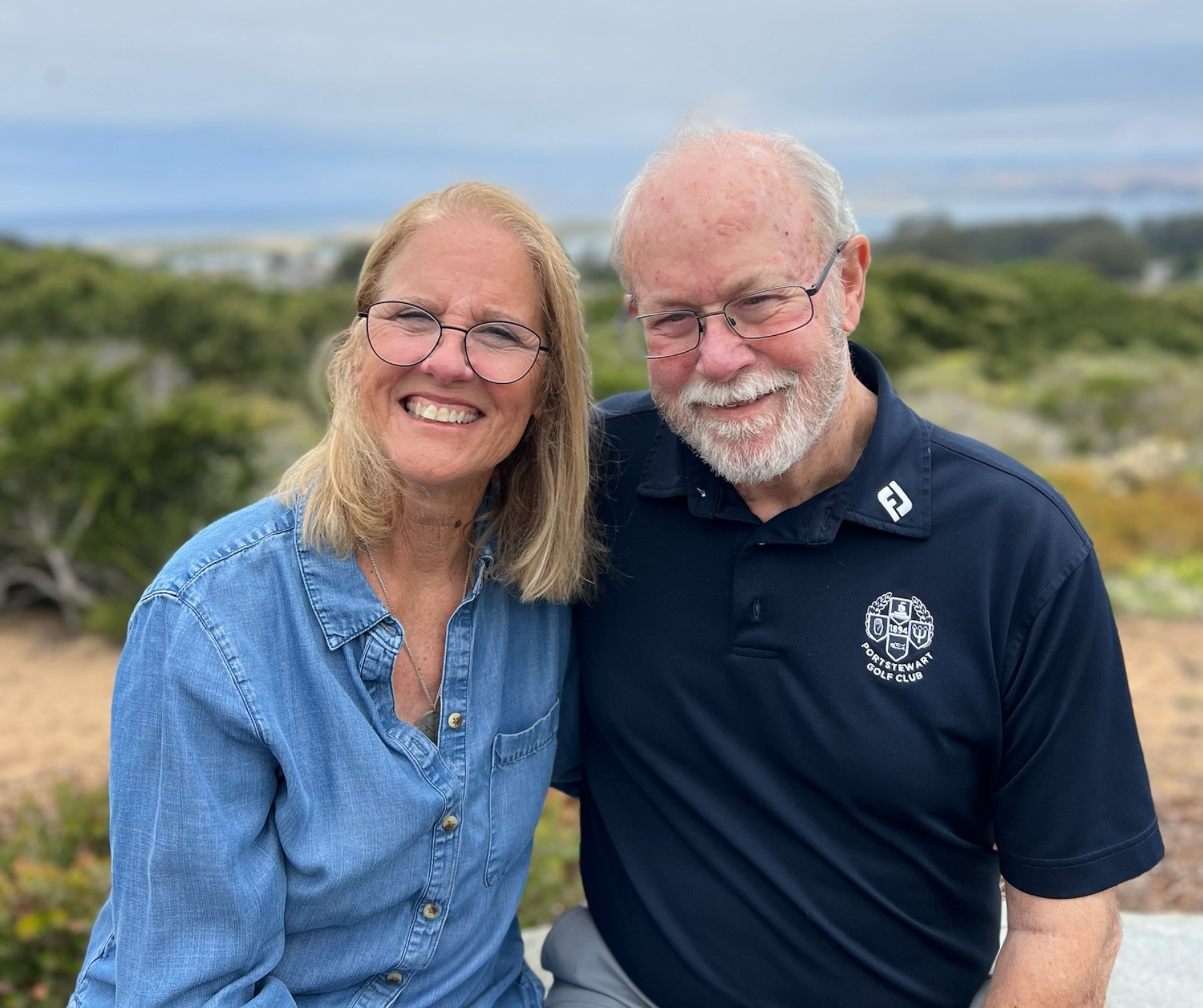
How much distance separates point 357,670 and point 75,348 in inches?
382

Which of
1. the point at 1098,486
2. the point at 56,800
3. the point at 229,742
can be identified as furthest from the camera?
the point at 1098,486

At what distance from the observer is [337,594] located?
200 cm

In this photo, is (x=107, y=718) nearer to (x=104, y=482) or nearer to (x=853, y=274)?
(x=104, y=482)

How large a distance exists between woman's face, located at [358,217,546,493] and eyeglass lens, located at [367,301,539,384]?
0.01 metres

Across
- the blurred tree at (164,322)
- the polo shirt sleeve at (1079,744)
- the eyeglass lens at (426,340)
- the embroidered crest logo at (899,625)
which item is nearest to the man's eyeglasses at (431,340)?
the eyeglass lens at (426,340)

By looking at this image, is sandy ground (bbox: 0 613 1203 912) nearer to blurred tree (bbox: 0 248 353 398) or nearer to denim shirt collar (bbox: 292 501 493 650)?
denim shirt collar (bbox: 292 501 493 650)

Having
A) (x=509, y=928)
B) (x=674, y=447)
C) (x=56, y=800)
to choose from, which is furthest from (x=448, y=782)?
(x=56, y=800)

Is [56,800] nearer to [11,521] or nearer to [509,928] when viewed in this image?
[509,928]

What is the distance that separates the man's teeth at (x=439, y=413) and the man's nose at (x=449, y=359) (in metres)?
0.06

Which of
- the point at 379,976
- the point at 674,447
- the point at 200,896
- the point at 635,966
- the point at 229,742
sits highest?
the point at 674,447

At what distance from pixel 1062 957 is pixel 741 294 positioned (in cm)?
139

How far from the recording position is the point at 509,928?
2.50 m

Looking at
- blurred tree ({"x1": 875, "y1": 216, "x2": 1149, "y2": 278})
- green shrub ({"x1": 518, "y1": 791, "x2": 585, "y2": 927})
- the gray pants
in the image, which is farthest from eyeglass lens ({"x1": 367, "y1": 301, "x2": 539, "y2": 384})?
blurred tree ({"x1": 875, "y1": 216, "x2": 1149, "y2": 278})

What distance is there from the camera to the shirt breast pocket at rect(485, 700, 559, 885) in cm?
222
